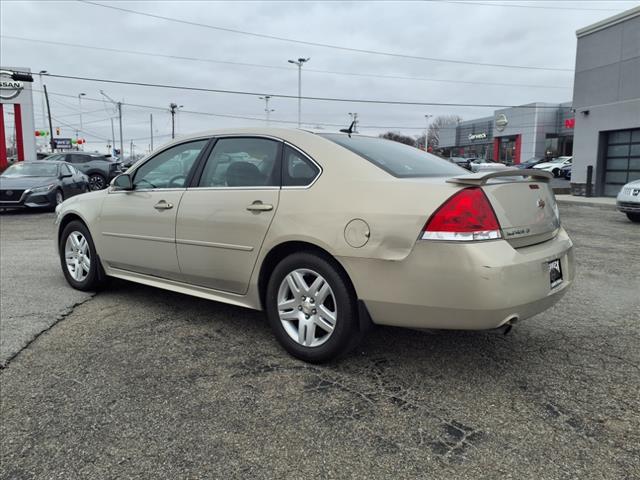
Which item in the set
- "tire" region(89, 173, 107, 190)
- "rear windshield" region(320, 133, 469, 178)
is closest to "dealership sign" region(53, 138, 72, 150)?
"tire" region(89, 173, 107, 190)

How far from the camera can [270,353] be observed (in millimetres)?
3600

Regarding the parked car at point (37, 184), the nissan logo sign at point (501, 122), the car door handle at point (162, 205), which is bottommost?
the parked car at point (37, 184)

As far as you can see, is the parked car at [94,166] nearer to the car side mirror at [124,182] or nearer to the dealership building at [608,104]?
the car side mirror at [124,182]

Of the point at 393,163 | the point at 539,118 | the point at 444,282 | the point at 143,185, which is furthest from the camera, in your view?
the point at 539,118

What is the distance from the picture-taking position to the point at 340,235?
3.11 metres

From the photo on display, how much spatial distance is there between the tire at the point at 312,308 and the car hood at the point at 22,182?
12127 mm

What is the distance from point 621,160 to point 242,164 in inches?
792

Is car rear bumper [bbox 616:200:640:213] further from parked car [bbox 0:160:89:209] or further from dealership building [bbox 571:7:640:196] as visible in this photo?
parked car [bbox 0:160:89:209]

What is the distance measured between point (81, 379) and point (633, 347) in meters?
3.68

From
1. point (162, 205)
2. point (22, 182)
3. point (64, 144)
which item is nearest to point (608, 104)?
point (22, 182)

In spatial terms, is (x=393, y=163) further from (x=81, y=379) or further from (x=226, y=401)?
(x=81, y=379)

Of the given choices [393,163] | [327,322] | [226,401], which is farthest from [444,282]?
[226,401]

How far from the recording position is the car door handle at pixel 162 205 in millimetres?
4164

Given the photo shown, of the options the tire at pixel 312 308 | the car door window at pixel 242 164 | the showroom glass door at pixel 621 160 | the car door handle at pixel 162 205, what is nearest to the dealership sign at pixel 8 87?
the showroom glass door at pixel 621 160
